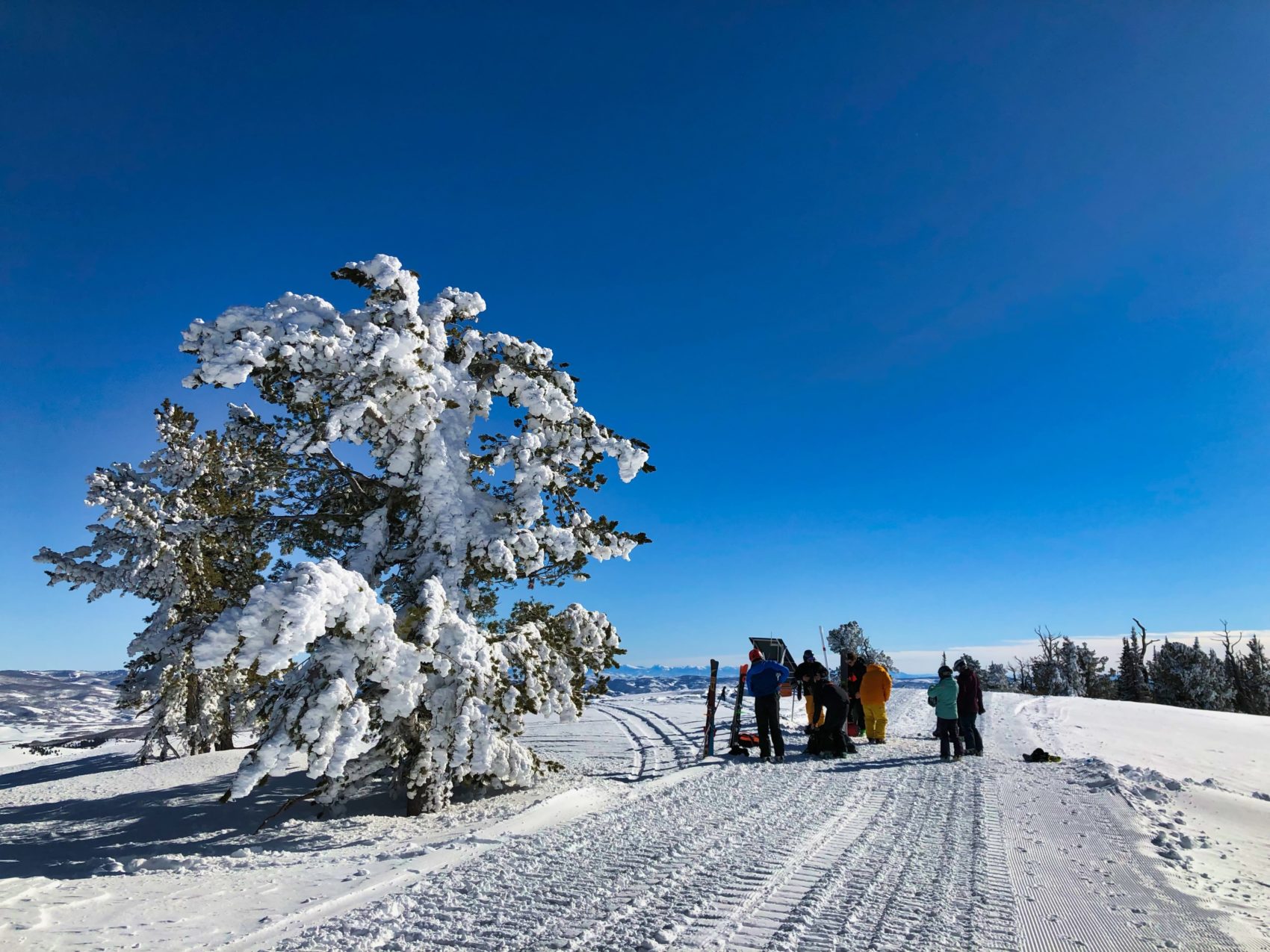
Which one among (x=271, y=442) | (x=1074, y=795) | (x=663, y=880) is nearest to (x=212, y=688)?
(x=271, y=442)

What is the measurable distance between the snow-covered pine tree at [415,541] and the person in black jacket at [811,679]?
4.63m

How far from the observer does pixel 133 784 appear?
496 inches

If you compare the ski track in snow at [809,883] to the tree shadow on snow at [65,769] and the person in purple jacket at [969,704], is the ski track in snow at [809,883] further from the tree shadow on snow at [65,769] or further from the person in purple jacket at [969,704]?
the tree shadow on snow at [65,769]

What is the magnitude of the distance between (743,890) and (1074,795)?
612cm

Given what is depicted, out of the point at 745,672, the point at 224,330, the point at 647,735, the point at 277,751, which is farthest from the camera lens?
the point at 647,735

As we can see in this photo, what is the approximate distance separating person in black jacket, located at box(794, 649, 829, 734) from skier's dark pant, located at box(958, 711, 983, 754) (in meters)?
2.55

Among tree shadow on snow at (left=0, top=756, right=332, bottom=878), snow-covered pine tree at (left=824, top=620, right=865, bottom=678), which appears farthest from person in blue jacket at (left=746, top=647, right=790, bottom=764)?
snow-covered pine tree at (left=824, top=620, right=865, bottom=678)

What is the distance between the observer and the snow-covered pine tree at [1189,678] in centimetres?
5356

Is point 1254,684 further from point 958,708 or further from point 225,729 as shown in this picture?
point 225,729

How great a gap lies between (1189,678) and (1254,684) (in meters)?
6.20

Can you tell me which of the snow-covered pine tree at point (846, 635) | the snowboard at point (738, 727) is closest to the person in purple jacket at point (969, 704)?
the snowboard at point (738, 727)

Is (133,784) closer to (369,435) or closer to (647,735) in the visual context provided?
(369,435)

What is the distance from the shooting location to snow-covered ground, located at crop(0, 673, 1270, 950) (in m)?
→ 4.12

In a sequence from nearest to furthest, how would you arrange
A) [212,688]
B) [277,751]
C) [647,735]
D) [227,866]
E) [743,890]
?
1. [743,890]
2. [227,866]
3. [277,751]
4. [647,735]
5. [212,688]
